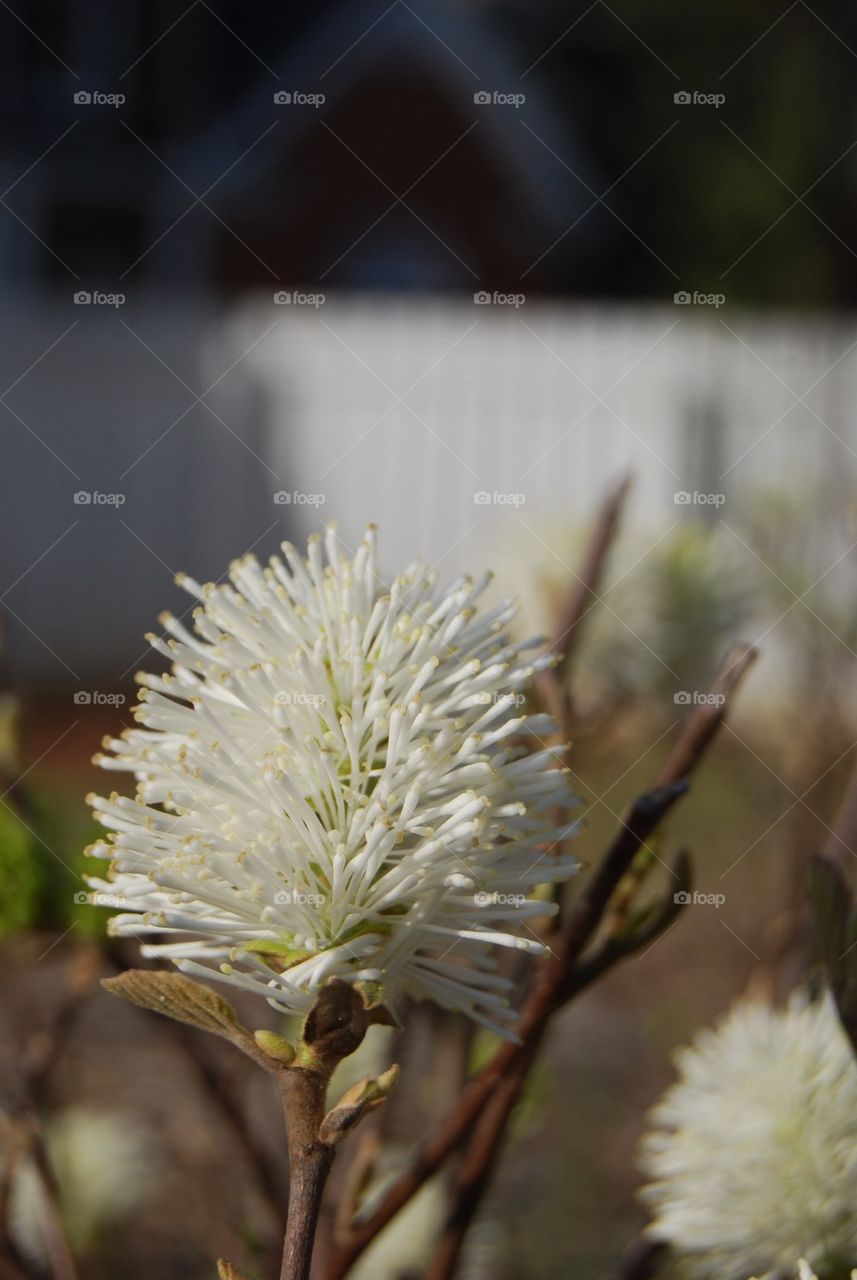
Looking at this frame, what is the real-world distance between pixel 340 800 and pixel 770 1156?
1.14 feet

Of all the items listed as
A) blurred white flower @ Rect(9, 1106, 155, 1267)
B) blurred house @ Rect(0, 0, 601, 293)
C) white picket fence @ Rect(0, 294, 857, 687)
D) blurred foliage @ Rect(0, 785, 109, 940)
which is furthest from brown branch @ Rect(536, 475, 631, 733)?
blurred house @ Rect(0, 0, 601, 293)

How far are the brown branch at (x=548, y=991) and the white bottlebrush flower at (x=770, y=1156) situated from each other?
169mm

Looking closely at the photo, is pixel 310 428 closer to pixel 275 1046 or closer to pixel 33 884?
pixel 33 884

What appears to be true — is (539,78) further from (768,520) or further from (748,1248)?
(748,1248)

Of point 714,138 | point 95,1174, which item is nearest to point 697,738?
point 95,1174

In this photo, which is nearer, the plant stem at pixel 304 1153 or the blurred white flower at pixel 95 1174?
the plant stem at pixel 304 1153

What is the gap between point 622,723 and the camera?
1131mm

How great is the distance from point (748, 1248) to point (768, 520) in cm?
144

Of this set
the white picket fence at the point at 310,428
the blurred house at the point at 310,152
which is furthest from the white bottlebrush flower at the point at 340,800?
the blurred house at the point at 310,152

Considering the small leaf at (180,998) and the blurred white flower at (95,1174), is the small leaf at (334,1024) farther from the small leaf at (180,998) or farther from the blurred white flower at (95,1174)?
the blurred white flower at (95,1174)

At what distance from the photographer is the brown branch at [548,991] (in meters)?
0.47

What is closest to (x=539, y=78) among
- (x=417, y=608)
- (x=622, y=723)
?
(x=622, y=723)

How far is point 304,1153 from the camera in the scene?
412mm

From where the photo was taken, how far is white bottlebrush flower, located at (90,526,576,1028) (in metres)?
0.44
